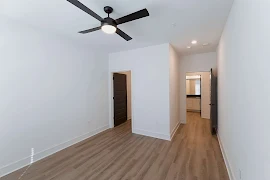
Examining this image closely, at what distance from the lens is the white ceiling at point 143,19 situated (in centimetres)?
193

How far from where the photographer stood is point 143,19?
236 centimetres

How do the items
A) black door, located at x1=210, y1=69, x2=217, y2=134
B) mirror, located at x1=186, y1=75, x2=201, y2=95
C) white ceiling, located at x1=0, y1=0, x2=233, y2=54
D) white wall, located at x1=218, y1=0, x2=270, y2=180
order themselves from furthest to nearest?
mirror, located at x1=186, y1=75, x2=201, y2=95, black door, located at x1=210, y1=69, x2=217, y2=134, white ceiling, located at x1=0, y1=0, x2=233, y2=54, white wall, located at x1=218, y1=0, x2=270, y2=180

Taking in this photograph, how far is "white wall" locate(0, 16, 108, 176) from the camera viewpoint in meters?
2.29

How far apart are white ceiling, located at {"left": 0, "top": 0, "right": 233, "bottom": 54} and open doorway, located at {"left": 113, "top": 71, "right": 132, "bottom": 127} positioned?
6.15 ft

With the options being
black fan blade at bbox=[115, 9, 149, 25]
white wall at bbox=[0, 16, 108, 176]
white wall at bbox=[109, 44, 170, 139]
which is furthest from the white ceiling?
white wall at bbox=[109, 44, 170, 139]

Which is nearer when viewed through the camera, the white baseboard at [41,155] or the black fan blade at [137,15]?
the black fan blade at [137,15]

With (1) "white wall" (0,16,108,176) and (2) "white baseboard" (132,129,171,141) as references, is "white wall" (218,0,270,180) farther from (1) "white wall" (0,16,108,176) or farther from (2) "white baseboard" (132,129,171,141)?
(1) "white wall" (0,16,108,176)

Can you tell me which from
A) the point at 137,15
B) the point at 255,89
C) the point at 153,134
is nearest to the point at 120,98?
the point at 153,134

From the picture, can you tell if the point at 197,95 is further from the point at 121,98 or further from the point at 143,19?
the point at 143,19

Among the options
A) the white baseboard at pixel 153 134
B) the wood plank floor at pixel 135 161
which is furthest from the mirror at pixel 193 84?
the white baseboard at pixel 153 134

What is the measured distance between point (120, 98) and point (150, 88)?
171cm

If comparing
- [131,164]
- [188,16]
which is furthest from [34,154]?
[188,16]

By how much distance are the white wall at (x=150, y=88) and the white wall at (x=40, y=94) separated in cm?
135

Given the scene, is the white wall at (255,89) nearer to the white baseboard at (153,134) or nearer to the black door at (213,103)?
the white baseboard at (153,134)
